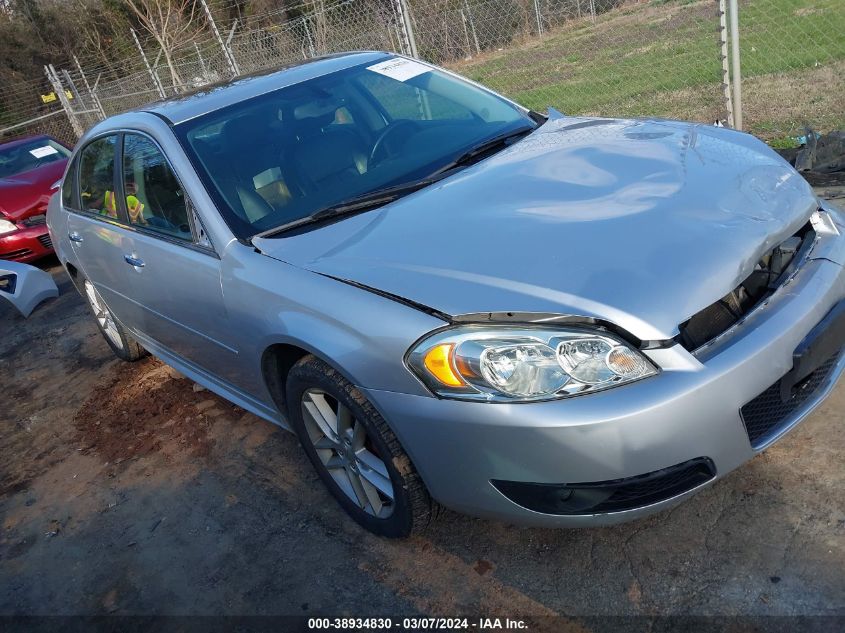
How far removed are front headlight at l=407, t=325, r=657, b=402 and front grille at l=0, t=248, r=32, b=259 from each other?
754 cm

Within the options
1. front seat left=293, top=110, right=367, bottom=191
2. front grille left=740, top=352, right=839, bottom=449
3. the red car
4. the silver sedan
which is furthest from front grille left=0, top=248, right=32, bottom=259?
front grille left=740, top=352, right=839, bottom=449

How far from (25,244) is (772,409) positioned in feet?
26.7

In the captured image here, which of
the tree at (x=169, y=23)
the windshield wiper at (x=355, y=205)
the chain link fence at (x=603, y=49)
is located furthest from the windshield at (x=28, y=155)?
the windshield wiper at (x=355, y=205)

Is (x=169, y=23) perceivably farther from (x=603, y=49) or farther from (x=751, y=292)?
(x=751, y=292)

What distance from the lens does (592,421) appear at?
1986 mm

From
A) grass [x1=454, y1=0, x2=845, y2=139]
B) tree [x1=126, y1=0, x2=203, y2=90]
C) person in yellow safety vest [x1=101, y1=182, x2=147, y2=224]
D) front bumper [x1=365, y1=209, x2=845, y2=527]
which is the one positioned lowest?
grass [x1=454, y1=0, x2=845, y2=139]

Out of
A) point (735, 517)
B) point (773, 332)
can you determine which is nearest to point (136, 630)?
point (735, 517)

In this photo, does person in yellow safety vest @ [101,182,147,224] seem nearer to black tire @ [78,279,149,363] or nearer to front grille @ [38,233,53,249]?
black tire @ [78,279,149,363]

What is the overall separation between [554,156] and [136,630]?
95.5 inches

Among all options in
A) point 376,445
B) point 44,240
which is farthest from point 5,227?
point 376,445

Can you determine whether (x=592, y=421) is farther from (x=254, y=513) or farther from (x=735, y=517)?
(x=254, y=513)

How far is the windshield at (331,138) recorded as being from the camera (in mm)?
3057

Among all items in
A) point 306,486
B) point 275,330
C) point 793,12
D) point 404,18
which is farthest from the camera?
point 793,12

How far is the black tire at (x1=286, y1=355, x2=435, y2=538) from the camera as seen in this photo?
2.40 meters
